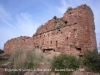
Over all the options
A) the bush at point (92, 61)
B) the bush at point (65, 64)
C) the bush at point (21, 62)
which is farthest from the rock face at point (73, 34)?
the bush at point (21, 62)

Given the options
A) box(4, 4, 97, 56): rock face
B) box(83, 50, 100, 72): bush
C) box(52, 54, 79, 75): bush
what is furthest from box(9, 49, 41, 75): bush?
box(83, 50, 100, 72): bush

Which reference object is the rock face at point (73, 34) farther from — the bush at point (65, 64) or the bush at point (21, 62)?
the bush at point (21, 62)

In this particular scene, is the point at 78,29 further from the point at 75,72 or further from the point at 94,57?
the point at 75,72

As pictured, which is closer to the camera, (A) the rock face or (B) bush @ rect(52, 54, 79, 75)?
(B) bush @ rect(52, 54, 79, 75)

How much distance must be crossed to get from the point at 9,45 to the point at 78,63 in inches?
691

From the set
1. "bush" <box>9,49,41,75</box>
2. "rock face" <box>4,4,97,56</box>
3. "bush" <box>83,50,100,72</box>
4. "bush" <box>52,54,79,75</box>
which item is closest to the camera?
"bush" <box>83,50,100,72</box>

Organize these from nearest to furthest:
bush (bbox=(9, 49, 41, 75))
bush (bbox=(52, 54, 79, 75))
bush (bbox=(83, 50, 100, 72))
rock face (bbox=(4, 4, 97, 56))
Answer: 1. bush (bbox=(83, 50, 100, 72))
2. bush (bbox=(52, 54, 79, 75))
3. bush (bbox=(9, 49, 41, 75))
4. rock face (bbox=(4, 4, 97, 56))

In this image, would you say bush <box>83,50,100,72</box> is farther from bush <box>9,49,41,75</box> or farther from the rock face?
bush <box>9,49,41,75</box>

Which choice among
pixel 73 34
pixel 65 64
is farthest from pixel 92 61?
pixel 73 34

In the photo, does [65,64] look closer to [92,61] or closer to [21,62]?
[92,61]

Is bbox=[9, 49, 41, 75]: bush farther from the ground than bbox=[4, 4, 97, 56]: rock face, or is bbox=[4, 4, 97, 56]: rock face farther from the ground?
bbox=[4, 4, 97, 56]: rock face

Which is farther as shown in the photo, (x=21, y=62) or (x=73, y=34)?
(x=73, y=34)

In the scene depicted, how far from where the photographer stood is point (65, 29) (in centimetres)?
1209

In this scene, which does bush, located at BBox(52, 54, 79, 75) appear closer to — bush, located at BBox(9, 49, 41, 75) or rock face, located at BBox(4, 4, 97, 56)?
bush, located at BBox(9, 49, 41, 75)
